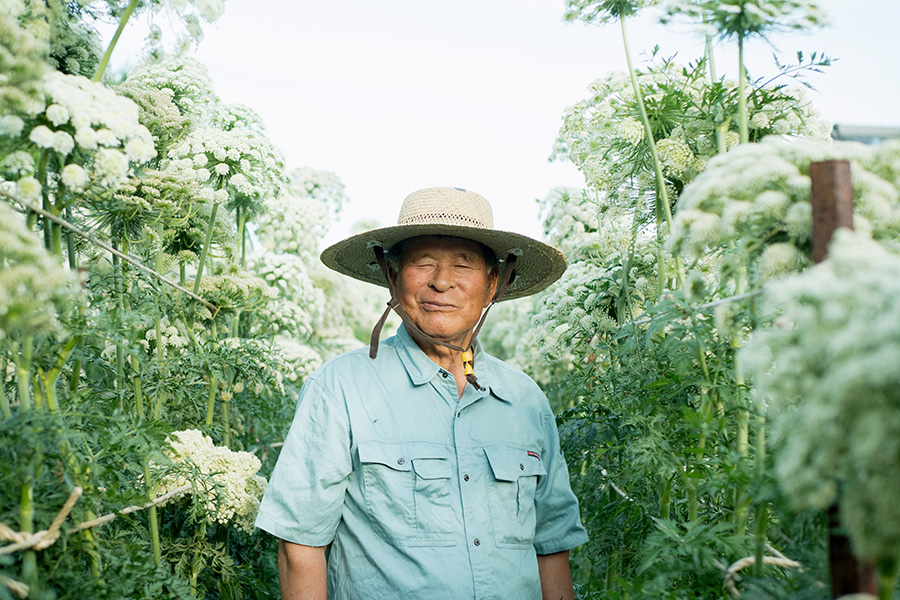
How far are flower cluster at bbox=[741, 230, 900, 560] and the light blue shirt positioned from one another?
1.94 m

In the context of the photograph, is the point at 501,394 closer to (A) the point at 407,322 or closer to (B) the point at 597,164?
(A) the point at 407,322

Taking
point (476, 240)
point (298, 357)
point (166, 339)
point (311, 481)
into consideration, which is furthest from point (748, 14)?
point (298, 357)

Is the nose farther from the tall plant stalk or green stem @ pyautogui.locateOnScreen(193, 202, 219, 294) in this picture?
green stem @ pyautogui.locateOnScreen(193, 202, 219, 294)

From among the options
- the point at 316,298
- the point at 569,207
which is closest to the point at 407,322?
the point at 569,207

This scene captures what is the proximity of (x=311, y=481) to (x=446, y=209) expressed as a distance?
1.47m

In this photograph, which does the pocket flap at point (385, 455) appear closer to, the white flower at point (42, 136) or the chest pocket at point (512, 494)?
the chest pocket at point (512, 494)

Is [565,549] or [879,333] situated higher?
[879,333]

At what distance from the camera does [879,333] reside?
1139mm

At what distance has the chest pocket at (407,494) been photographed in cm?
302

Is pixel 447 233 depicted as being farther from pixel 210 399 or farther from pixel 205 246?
pixel 210 399

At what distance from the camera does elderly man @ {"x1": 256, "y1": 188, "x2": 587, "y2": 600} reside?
3023 mm

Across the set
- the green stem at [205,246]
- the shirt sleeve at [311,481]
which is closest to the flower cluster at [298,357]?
the green stem at [205,246]

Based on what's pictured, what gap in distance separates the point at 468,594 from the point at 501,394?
99cm

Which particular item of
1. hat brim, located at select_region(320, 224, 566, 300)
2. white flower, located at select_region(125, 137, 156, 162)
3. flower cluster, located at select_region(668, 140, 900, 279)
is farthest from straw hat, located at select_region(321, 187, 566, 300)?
flower cluster, located at select_region(668, 140, 900, 279)
